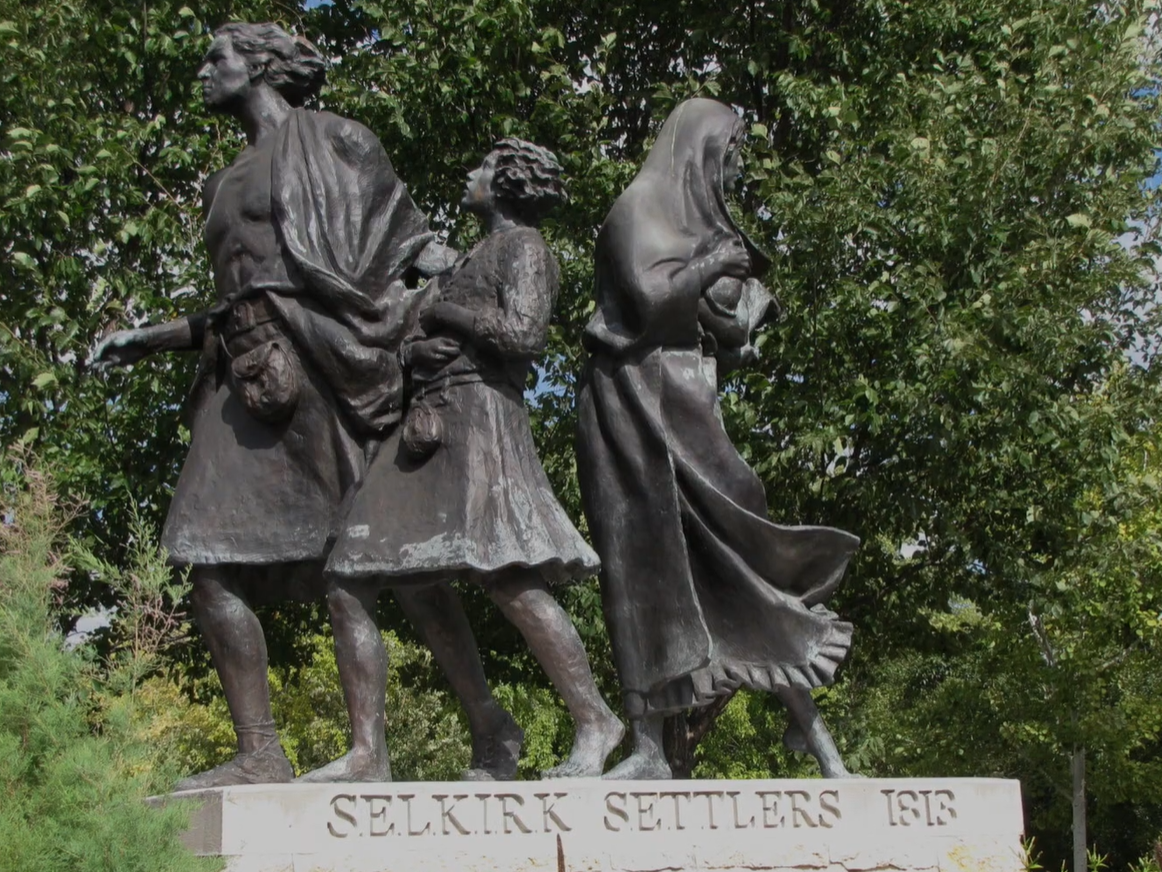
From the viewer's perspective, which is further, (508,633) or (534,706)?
(534,706)

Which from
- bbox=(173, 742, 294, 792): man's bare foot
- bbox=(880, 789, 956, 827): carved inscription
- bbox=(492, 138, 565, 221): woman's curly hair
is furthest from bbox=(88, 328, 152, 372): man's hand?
bbox=(880, 789, 956, 827): carved inscription

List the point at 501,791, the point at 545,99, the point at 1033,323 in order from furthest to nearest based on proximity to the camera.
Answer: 1. the point at 545,99
2. the point at 1033,323
3. the point at 501,791

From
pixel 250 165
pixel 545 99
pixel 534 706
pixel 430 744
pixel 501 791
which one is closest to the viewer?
pixel 501 791

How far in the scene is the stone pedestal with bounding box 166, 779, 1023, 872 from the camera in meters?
5.25

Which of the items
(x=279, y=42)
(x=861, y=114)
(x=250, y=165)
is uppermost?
(x=861, y=114)

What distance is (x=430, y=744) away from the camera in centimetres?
2562

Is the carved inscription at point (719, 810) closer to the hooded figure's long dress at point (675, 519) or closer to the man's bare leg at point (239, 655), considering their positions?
the hooded figure's long dress at point (675, 519)

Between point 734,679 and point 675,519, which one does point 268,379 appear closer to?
point 675,519

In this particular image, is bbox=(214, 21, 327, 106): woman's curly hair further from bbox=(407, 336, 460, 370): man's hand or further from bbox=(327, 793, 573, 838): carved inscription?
bbox=(327, 793, 573, 838): carved inscription

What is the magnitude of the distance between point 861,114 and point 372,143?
6991 mm

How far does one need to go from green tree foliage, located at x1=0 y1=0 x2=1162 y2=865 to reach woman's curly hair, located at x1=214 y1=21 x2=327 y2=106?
200 inches

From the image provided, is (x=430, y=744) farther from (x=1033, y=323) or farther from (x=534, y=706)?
(x=1033, y=323)

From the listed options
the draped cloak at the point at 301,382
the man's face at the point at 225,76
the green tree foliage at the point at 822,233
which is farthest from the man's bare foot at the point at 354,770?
the green tree foliage at the point at 822,233

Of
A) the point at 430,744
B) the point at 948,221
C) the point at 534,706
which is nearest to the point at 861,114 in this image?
the point at 948,221
